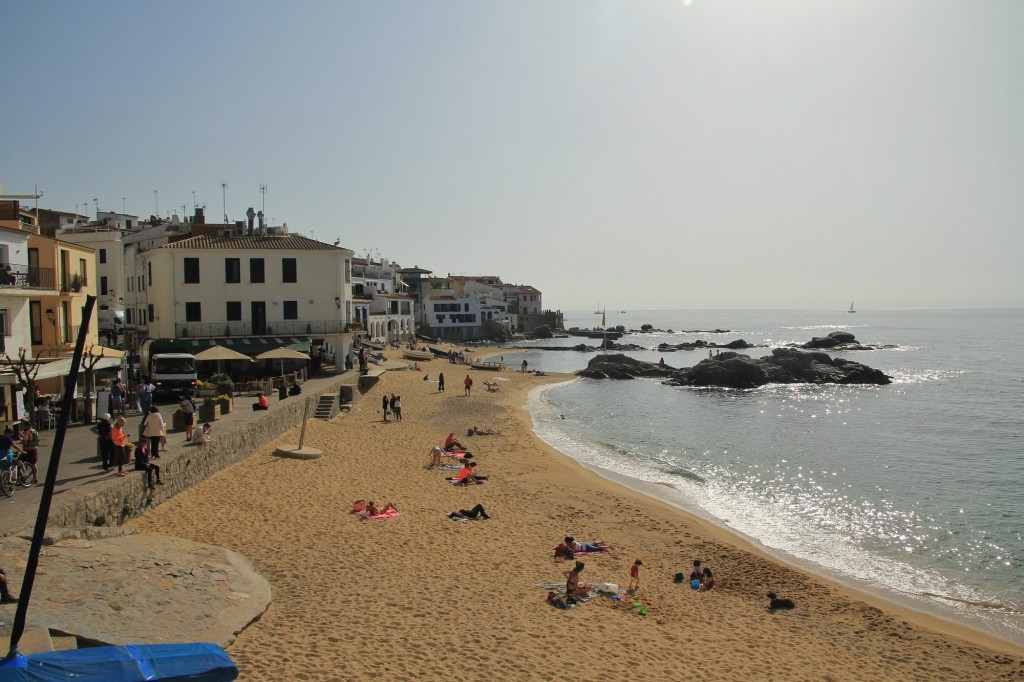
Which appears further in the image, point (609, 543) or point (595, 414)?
point (595, 414)

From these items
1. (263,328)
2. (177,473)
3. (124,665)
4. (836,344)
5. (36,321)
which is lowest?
(836,344)

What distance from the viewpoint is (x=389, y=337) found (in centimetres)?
8231

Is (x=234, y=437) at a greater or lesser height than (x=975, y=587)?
greater

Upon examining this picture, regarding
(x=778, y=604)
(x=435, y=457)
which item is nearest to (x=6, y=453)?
(x=435, y=457)

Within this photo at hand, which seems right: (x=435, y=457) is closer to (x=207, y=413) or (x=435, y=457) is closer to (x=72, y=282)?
(x=207, y=413)

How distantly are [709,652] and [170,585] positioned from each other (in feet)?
29.4

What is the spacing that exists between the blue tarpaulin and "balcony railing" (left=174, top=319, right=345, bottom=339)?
110 feet

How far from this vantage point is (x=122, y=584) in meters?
10.1

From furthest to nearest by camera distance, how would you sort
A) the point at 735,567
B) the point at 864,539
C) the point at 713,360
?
the point at 713,360, the point at 864,539, the point at 735,567

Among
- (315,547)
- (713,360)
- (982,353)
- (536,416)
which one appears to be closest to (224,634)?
(315,547)

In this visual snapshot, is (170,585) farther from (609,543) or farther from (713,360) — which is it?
(713,360)

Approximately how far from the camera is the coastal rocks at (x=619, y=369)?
68.9m

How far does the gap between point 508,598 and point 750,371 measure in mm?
55494

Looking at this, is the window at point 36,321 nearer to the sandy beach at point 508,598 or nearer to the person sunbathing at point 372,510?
the sandy beach at point 508,598
